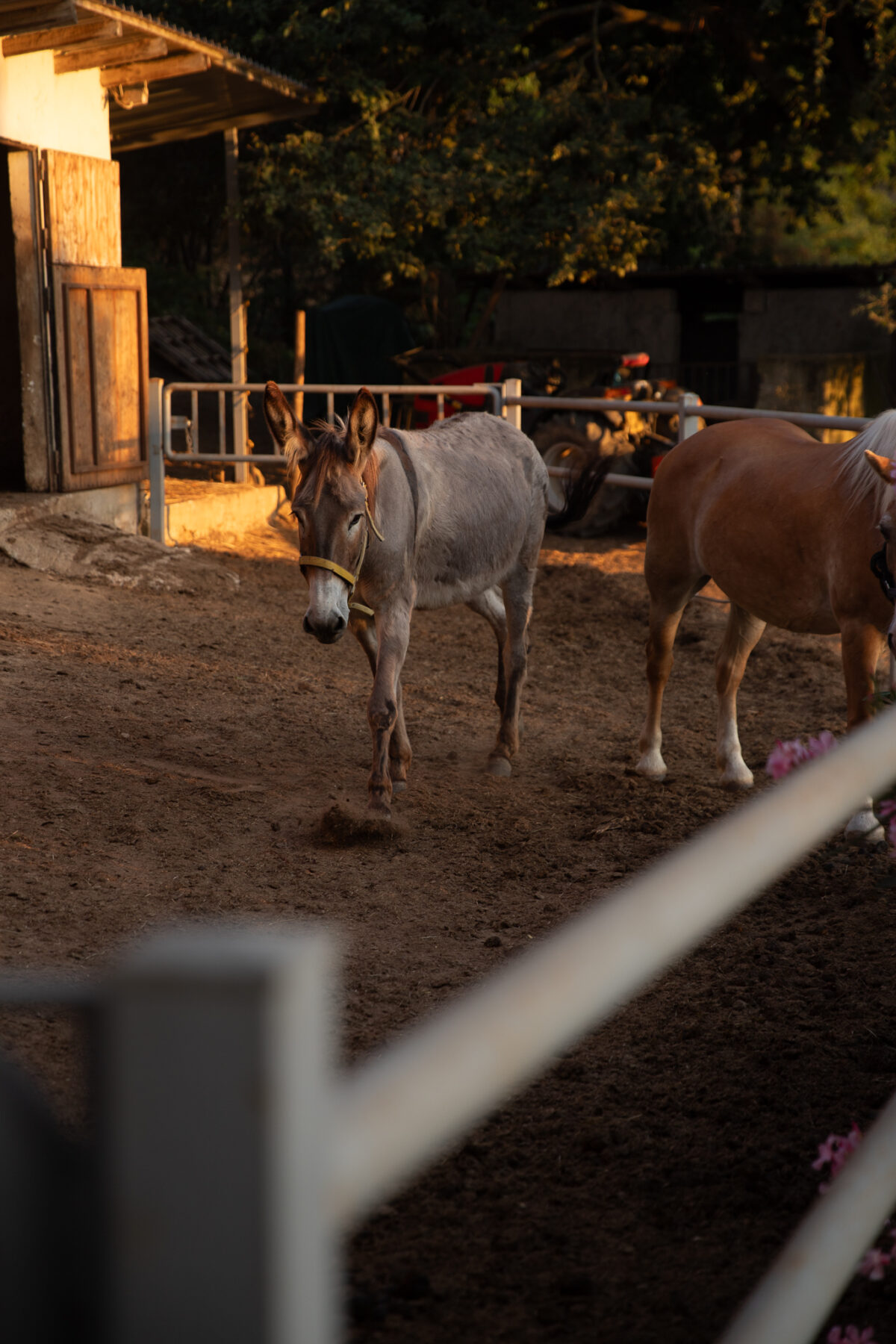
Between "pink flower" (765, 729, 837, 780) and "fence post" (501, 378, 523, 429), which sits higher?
"fence post" (501, 378, 523, 429)

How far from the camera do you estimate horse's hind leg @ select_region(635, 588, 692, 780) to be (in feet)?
18.1

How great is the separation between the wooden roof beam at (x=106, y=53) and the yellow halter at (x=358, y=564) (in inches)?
249

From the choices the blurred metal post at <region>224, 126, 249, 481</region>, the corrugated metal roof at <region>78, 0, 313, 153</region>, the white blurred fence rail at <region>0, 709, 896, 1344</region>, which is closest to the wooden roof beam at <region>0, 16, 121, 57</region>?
the corrugated metal roof at <region>78, 0, 313, 153</region>

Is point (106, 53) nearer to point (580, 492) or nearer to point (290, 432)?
point (580, 492)

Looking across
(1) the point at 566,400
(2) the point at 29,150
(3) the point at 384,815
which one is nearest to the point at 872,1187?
(3) the point at 384,815

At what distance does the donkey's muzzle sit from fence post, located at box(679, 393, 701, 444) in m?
4.78

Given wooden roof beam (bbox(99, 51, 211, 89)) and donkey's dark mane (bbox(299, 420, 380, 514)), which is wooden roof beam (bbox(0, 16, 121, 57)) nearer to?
wooden roof beam (bbox(99, 51, 211, 89))

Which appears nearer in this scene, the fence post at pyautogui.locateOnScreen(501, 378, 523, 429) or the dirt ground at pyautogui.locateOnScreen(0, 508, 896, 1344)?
the dirt ground at pyautogui.locateOnScreen(0, 508, 896, 1344)

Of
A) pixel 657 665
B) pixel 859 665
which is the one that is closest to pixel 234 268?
pixel 657 665

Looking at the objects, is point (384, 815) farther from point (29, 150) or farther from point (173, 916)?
point (29, 150)

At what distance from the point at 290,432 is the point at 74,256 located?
586cm

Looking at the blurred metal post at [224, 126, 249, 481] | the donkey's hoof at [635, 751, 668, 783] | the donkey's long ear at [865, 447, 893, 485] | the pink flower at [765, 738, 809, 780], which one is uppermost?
the blurred metal post at [224, 126, 249, 481]

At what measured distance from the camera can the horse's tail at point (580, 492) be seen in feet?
22.2

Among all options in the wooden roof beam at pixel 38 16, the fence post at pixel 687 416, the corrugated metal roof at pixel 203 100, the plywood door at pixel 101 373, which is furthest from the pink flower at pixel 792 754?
the corrugated metal roof at pixel 203 100
